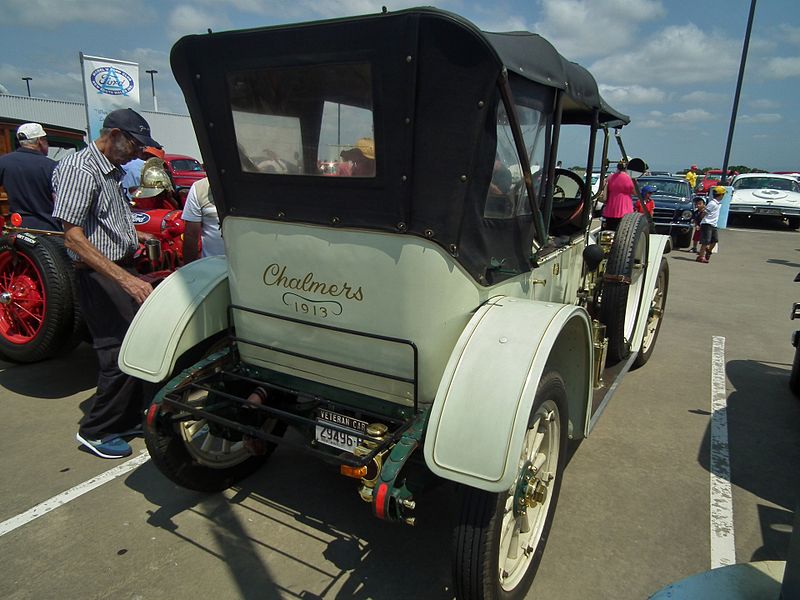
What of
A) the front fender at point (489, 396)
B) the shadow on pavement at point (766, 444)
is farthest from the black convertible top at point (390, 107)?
the shadow on pavement at point (766, 444)

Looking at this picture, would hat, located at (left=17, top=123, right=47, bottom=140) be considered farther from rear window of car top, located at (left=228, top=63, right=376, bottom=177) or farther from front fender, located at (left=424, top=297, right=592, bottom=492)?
front fender, located at (left=424, top=297, right=592, bottom=492)

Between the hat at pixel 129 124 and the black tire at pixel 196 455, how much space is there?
1.34 metres

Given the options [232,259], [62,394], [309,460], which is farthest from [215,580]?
[62,394]

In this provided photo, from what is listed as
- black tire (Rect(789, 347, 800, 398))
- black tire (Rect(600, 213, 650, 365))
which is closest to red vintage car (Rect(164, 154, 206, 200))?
black tire (Rect(600, 213, 650, 365))

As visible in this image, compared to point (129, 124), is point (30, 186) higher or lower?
lower

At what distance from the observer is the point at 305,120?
2.37m

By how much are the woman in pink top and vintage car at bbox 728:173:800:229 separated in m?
13.5

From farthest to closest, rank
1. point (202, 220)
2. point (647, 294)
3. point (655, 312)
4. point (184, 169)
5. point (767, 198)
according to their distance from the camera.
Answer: point (767, 198)
point (184, 169)
point (655, 312)
point (647, 294)
point (202, 220)

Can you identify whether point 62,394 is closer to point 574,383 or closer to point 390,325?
point 390,325

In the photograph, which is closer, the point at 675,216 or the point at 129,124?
the point at 129,124

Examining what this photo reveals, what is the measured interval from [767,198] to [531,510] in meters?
19.2

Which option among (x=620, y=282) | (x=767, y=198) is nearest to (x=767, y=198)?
(x=767, y=198)

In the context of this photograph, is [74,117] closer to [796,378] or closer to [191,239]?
[191,239]

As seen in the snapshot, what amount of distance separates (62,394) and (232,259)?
9.18 ft
